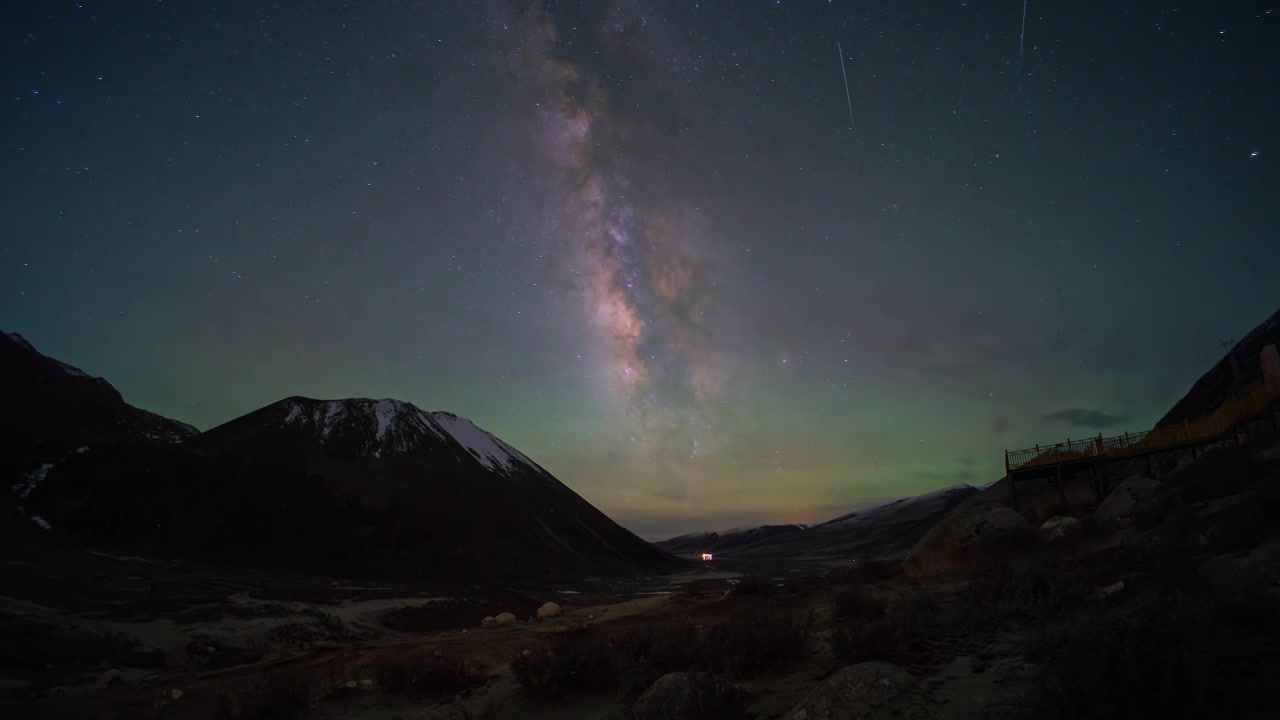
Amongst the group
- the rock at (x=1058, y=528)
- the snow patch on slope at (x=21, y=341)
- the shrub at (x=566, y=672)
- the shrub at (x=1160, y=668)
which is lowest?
the shrub at (x=566, y=672)

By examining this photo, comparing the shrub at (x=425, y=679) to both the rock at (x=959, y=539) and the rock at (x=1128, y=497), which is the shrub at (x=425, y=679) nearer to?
the rock at (x=959, y=539)

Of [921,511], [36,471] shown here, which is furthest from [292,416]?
[921,511]

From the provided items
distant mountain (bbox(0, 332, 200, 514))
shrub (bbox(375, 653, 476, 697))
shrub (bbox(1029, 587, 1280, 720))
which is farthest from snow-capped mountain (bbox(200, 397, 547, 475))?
shrub (bbox(1029, 587, 1280, 720))

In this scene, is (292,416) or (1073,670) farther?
(292,416)

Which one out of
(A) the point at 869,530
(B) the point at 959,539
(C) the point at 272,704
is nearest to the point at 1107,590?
(B) the point at 959,539

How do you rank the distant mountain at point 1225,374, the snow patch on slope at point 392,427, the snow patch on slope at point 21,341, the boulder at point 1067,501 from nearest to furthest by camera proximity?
the boulder at point 1067,501
the distant mountain at point 1225,374
the snow patch on slope at point 21,341
the snow patch on slope at point 392,427

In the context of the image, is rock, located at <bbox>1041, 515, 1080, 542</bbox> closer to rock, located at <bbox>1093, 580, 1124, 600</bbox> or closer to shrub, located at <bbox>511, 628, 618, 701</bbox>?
rock, located at <bbox>1093, 580, 1124, 600</bbox>

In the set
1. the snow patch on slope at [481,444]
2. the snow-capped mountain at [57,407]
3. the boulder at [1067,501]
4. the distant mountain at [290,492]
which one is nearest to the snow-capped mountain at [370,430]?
the snow patch on slope at [481,444]

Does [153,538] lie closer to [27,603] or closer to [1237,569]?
[27,603]
